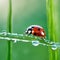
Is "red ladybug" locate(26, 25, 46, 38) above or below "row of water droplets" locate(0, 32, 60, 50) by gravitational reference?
above

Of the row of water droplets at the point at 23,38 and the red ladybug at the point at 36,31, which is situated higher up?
the red ladybug at the point at 36,31

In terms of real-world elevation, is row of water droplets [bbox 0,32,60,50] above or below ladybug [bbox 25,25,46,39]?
below

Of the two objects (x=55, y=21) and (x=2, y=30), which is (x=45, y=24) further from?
(x=2, y=30)

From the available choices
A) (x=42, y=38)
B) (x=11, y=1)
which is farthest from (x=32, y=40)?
(x=11, y=1)
